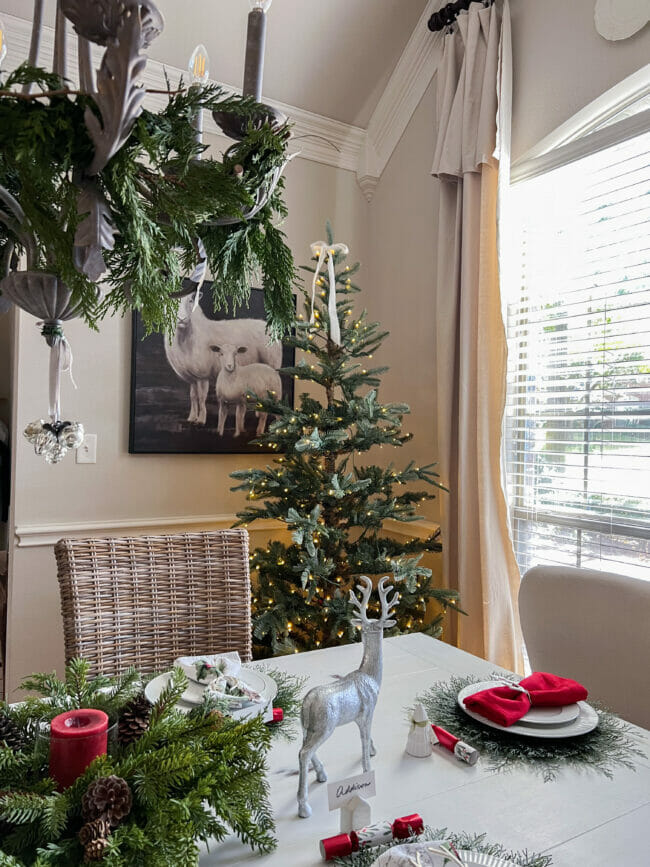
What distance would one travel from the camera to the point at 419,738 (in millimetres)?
1055

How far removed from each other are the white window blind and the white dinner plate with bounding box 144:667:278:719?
4.80 ft

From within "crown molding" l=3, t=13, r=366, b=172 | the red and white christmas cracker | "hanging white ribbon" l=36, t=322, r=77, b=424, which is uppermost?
"crown molding" l=3, t=13, r=366, b=172

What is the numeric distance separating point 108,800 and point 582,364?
2178 mm

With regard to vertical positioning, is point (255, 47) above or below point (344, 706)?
above

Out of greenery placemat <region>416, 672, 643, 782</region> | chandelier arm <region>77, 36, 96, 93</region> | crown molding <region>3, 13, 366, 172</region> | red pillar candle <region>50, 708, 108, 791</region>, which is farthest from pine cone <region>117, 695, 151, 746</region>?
crown molding <region>3, 13, 366, 172</region>

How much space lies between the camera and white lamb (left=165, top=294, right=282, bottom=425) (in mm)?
2945

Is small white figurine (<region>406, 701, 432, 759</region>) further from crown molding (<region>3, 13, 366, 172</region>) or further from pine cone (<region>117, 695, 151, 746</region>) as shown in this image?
crown molding (<region>3, 13, 366, 172</region>)

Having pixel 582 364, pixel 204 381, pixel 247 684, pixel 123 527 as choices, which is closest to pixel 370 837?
pixel 247 684

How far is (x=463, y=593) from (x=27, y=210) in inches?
91.1

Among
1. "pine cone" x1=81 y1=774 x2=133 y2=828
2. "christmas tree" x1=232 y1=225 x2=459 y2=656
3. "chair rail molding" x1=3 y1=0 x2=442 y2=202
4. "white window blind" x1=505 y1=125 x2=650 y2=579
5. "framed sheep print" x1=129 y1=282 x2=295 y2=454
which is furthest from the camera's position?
"chair rail molding" x1=3 y1=0 x2=442 y2=202

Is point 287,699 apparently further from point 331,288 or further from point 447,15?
point 447,15

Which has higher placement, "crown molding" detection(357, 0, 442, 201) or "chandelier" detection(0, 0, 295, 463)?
"crown molding" detection(357, 0, 442, 201)

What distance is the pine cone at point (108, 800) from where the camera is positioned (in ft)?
2.29

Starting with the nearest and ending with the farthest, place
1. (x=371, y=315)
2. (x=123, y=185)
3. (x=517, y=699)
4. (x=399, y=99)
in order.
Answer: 1. (x=123, y=185)
2. (x=517, y=699)
3. (x=399, y=99)
4. (x=371, y=315)
